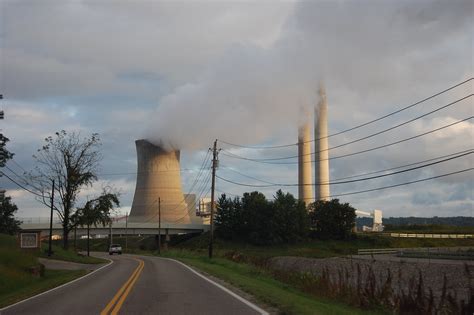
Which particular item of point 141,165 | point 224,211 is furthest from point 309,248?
point 141,165

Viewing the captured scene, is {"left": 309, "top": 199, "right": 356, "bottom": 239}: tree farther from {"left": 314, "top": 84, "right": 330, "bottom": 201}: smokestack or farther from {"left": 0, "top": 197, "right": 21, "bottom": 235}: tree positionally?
{"left": 0, "top": 197, "right": 21, "bottom": 235}: tree

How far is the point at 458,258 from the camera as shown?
197 feet

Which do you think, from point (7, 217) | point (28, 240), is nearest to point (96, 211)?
point (28, 240)

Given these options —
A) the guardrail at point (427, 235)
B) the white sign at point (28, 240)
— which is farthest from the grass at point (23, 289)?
the guardrail at point (427, 235)

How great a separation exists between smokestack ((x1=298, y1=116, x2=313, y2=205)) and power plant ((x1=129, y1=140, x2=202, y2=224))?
87.5ft

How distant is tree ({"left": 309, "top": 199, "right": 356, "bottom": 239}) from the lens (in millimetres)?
102688

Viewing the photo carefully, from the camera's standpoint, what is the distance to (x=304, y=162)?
103000 millimetres

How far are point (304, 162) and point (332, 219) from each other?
1206 cm

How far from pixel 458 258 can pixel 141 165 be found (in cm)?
4535

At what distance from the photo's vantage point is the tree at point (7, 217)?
2899 inches

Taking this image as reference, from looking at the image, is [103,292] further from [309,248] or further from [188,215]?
[188,215]

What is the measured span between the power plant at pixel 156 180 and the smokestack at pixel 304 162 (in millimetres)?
26664

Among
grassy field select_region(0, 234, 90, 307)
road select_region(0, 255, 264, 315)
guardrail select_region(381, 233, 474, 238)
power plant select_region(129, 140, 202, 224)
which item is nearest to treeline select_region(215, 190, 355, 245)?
guardrail select_region(381, 233, 474, 238)

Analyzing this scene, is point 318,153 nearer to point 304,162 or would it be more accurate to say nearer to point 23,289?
point 304,162
